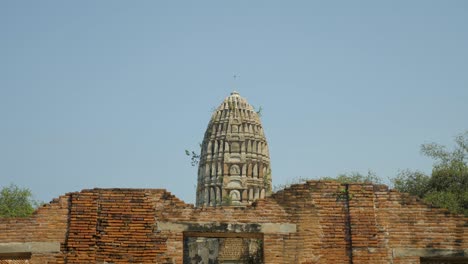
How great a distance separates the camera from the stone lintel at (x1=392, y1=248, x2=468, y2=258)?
38.6 ft

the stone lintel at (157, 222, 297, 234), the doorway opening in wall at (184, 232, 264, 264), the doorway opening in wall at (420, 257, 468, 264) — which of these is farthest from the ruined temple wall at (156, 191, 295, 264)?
the doorway opening in wall at (184, 232, 264, 264)

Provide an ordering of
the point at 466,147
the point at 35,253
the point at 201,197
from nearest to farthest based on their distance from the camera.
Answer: the point at 35,253
the point at 466,147
the point at 201,197

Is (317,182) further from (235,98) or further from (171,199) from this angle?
(235,98)

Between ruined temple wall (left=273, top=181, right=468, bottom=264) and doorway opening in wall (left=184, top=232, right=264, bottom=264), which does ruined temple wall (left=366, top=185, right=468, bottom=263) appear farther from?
doorway opening in wall (left=184, top=232, right=264, bottom=264)

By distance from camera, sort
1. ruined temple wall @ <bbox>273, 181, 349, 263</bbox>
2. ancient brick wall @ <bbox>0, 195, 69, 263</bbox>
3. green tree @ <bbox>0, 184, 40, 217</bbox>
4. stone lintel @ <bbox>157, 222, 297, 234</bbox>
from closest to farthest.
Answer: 1. ancient brick wall @ <bbox>0, 195, 69, 263</bbox>
2. ruined temple wall @ <bbox>273, 181, 349, 263</bbox>
3. stone lintel @ <bbox>157, 222, 297, 234</bbox>
4. green tree @ <bbox>0, 184, 40, 217</bbox>

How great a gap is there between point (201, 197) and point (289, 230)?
2249cm

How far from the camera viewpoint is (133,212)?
11828 millimetres

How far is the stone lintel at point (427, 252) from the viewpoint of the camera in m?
11.8

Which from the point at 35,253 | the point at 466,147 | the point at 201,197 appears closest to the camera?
the point at 35,253

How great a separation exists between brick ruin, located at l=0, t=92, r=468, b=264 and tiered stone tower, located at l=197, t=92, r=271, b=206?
2073cm

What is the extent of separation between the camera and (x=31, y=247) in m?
11.6

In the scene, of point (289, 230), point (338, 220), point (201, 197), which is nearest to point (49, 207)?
point (289, 230)

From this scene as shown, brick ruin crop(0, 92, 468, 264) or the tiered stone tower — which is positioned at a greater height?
the tiered stone tower

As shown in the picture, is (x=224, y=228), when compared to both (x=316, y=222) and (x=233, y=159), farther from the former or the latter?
(x=233, y=159)
